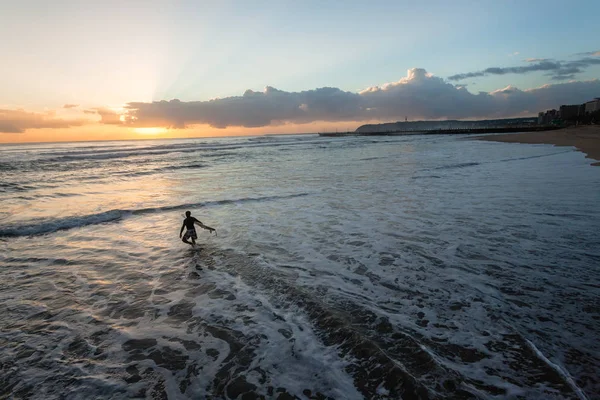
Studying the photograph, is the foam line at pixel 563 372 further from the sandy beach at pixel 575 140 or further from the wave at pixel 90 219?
the sandy beach at pixel 575 140

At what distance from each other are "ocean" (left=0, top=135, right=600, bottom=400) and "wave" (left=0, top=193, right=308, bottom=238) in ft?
0.39

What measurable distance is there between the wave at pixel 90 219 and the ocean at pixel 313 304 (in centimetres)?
12

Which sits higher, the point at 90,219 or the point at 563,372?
the point at 90,219

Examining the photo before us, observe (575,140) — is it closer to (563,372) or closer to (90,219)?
(563,372)

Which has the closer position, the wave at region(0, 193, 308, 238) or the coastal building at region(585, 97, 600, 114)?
the wave at region(0, 193, 308, 238)

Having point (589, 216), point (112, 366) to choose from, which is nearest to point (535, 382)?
point (112, 366)

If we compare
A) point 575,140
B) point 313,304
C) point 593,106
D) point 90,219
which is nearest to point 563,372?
point 313,304

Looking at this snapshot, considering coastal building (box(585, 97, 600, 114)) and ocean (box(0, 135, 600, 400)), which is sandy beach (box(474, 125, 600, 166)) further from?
coastal building (box(585, 97, 600, 114))

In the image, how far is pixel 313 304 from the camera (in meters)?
6.20

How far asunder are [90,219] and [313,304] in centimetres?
1230

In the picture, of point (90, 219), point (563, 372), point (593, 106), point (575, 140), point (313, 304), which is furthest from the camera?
point (593, 106)

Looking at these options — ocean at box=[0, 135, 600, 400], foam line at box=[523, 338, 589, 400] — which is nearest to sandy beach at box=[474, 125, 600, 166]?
ocean at box=[0, 135, 600, 400]

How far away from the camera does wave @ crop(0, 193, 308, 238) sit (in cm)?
1216

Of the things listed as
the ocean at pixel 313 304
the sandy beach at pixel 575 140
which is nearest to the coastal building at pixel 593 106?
the sandy beach at pixel 575 140
